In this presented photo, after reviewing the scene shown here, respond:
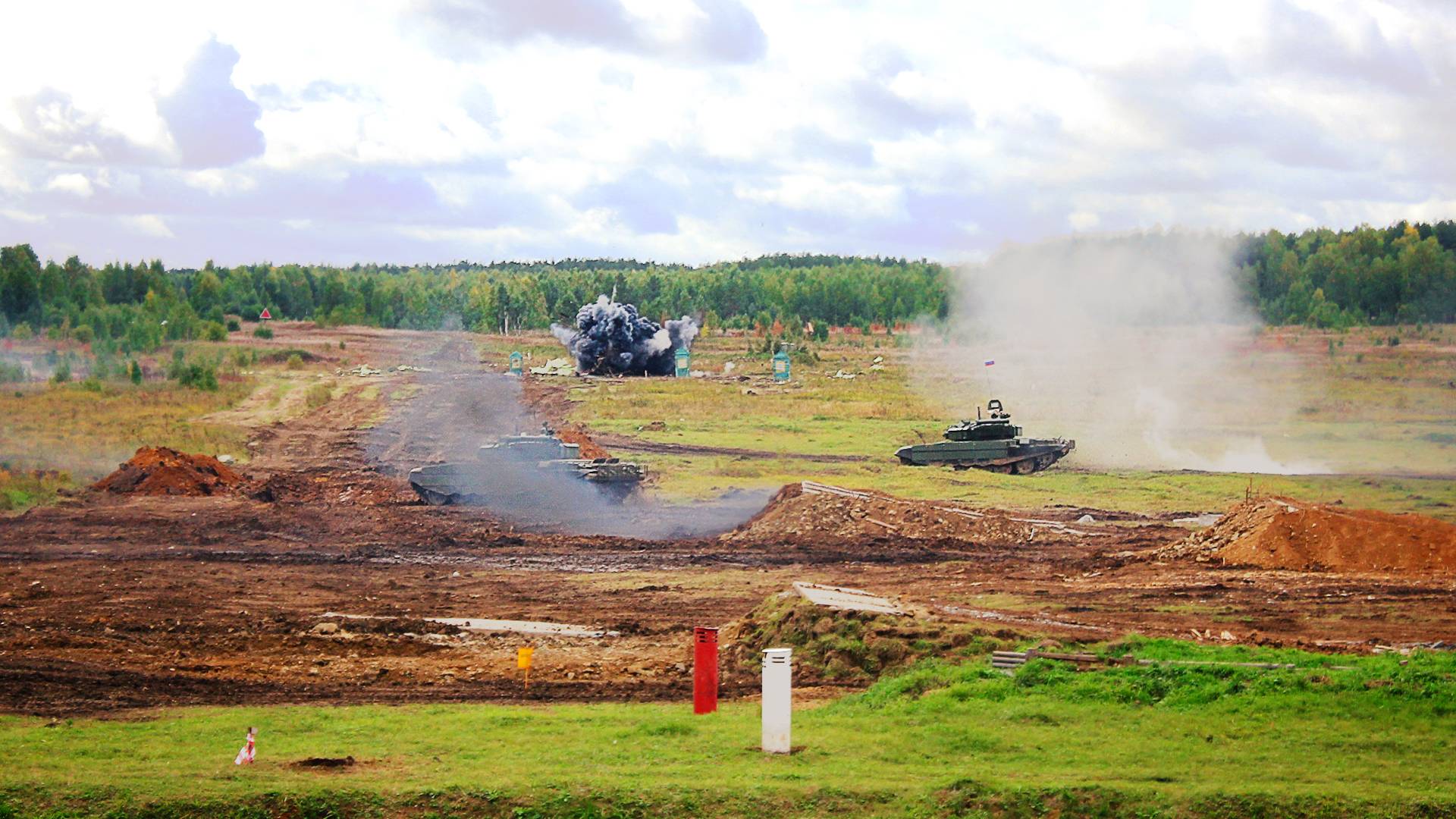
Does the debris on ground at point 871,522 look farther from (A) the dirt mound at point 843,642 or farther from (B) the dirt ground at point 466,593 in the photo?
(A) the dirt mound at point 843,642

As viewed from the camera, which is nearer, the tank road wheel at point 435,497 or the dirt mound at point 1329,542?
the dirt mound at point 1329,542

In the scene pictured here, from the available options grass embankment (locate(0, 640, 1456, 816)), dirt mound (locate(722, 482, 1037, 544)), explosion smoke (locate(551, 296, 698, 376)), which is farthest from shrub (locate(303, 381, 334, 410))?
grass embankment (locate(0, 640, 1456, 816))

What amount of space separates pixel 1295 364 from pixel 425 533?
48215mm

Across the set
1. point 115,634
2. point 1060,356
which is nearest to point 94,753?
point 115,634

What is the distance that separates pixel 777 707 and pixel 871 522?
22.2 m

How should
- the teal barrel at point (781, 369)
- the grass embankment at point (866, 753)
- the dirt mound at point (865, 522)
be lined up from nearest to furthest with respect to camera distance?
1. the grass embankment at point (866, 753)
2. the dirt mound at point (865, 522)
3. the teal barrel at point (781, 369)

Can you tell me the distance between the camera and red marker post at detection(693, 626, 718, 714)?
1750 centimetres

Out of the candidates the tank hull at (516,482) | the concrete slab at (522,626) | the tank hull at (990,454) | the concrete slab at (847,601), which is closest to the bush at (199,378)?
the tank hull at (516,482)

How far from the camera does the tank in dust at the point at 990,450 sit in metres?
48.3

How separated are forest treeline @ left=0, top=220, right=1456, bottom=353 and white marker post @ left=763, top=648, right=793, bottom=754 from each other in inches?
1986

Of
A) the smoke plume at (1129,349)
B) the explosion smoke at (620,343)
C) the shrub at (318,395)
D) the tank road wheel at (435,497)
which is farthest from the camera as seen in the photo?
the explosion smoke at (620,343)

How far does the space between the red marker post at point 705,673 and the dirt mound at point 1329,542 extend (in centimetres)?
1685

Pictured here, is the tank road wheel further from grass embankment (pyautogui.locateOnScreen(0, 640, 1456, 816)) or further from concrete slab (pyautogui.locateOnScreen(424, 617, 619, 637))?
grass embankment (pyautogui.locateOnScreen(0, 640, 1456, 816))

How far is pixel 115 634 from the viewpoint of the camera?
23797 mm
